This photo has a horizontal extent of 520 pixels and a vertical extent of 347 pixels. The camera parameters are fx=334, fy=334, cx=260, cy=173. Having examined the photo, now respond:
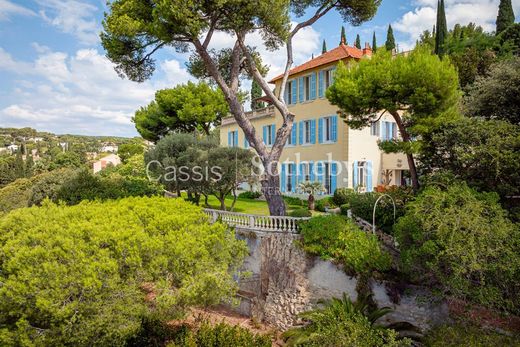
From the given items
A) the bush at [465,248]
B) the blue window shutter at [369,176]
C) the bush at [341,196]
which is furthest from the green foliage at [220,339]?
the blue window shutter at [369,176]

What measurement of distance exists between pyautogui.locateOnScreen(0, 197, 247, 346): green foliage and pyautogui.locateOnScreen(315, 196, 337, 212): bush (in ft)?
30.5

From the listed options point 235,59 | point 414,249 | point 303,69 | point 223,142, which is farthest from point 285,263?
point 223,142

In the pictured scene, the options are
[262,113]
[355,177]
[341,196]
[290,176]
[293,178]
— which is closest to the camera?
[341,196]

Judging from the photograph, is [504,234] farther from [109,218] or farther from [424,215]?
[109,218]

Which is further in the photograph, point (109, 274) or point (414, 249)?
point (414, 249)

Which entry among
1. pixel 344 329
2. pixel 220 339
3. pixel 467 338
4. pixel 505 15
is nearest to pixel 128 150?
pixel 220 339

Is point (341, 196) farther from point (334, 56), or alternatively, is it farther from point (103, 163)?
point (103, 163)

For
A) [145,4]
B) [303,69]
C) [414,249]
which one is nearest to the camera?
[414,249]

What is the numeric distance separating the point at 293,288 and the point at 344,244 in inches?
109

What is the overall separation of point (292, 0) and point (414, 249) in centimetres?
1295

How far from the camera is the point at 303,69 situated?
2258 cm

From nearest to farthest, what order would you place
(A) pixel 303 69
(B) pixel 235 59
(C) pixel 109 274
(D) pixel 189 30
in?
1. (C) pixel 109 274
2. (D) pixel 189 30
3. (B) pixel 235 59
4. (A) pixel 303 69

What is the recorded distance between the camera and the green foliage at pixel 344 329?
9599 millimetres

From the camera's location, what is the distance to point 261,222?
555 inches
